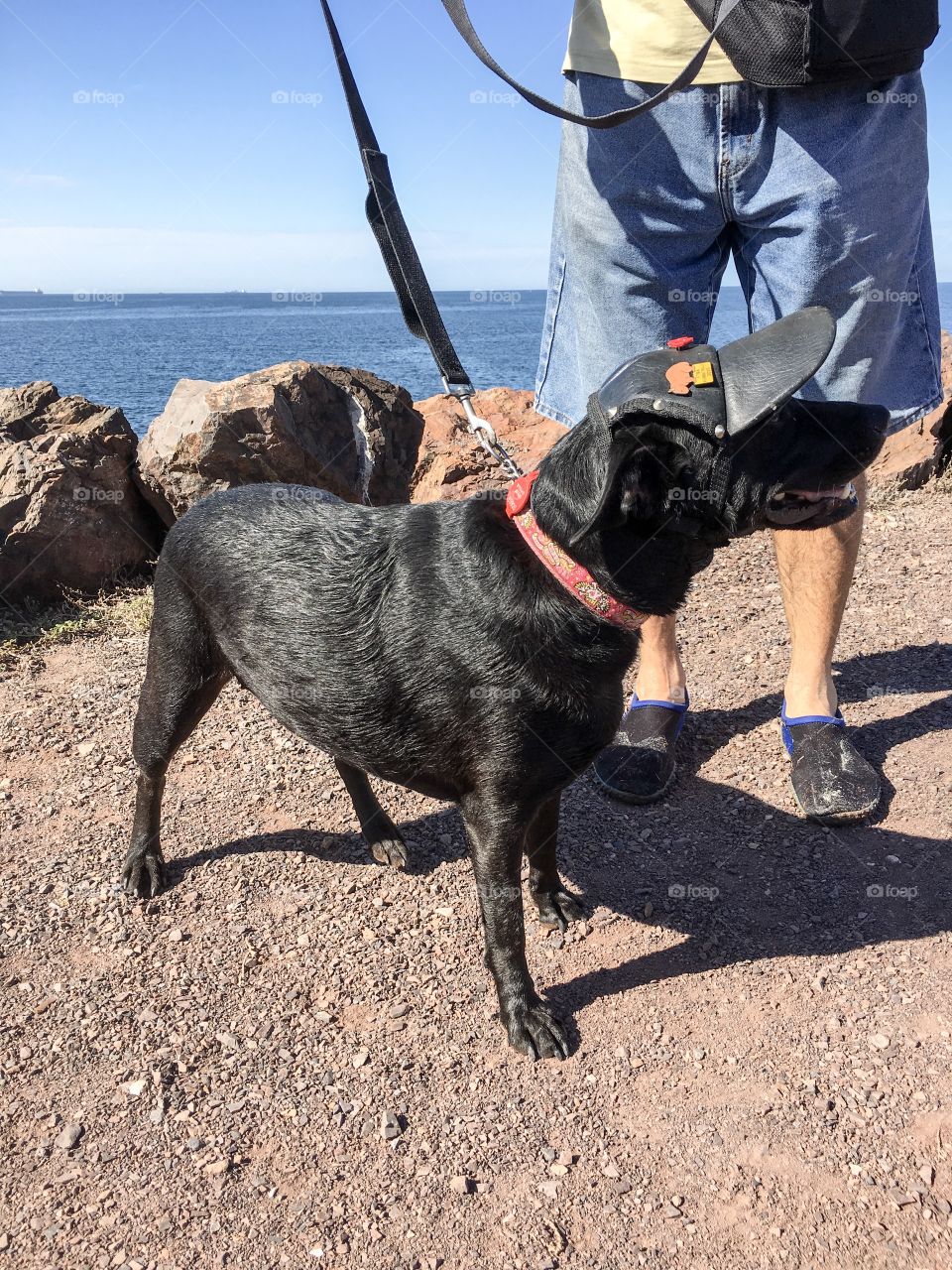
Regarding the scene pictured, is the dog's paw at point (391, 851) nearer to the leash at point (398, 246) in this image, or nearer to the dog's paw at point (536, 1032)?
the dog's paw at point (536, 1032)

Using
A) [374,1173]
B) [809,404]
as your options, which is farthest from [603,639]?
[374,1173]

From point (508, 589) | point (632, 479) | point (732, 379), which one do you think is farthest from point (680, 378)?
point (508, 589)

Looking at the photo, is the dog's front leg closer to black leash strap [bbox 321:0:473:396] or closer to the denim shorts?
black leash strap [bbox 321:0:473:396]

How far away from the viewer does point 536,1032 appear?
9.09 ft

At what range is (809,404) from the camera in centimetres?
246

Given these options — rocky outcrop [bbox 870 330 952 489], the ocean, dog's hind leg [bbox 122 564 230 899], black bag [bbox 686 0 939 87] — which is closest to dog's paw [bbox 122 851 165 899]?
dog's hind leg [bbox 122 564 230 899]

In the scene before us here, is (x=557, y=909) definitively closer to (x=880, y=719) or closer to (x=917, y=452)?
(x=880, y=719)

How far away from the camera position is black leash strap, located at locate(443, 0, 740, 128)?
2.75 metres

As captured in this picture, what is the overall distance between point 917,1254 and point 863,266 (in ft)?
9.66

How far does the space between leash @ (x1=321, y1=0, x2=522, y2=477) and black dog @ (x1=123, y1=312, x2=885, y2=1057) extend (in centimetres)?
56

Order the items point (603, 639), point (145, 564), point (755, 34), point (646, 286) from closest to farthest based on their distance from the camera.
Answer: point (603, 639)
point (755, 34)
point (646, 286)
point (145, 564)

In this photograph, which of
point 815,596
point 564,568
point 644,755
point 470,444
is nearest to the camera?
point 564,568

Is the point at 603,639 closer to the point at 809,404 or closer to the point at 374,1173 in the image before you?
the point at 809,404

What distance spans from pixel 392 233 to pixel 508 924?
7.60ft
